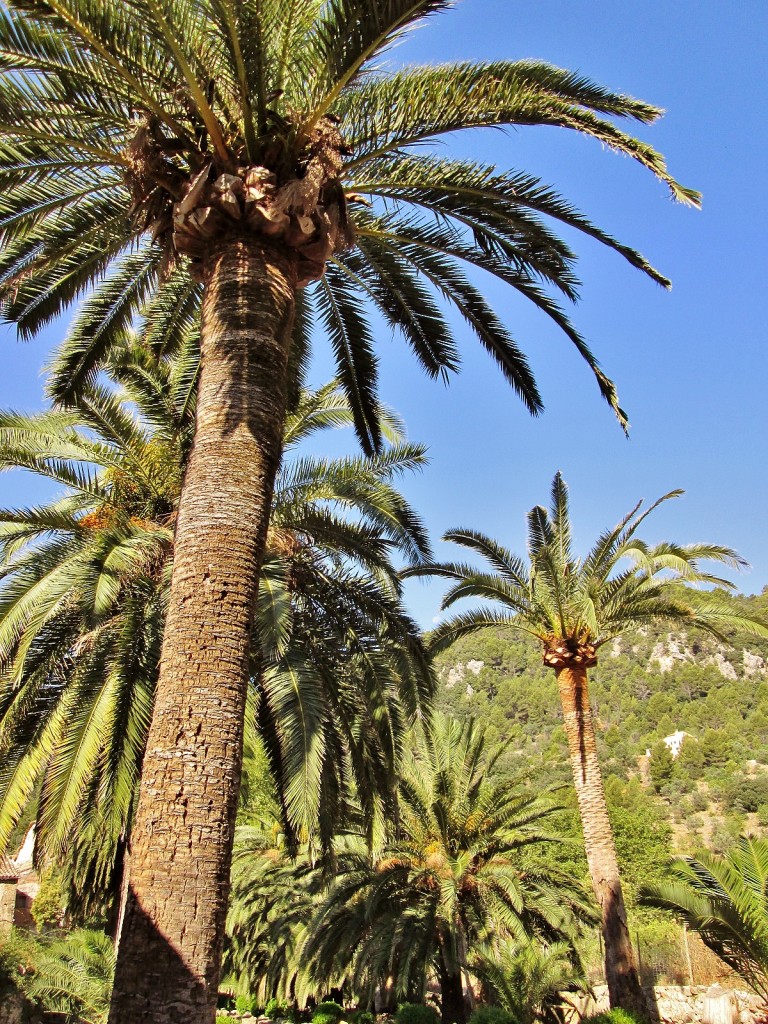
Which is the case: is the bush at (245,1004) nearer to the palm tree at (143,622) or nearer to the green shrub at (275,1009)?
the green shrub at (275,1009)

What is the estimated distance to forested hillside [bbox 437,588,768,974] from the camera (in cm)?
4560

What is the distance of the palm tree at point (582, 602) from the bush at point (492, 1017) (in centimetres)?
300

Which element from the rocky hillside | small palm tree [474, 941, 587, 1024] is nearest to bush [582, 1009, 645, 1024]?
small palm tree [474, 941, 587, 1024]

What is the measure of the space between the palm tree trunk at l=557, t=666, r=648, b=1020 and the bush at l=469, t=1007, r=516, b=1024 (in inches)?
74.4

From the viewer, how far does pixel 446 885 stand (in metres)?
16.0

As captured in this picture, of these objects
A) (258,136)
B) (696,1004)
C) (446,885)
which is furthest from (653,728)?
(258,136)

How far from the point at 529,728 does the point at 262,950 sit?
6964 cm

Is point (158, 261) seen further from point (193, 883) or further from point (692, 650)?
point (692, 650)

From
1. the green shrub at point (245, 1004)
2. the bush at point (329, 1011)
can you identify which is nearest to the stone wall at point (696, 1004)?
the bush at point (329, 1011)

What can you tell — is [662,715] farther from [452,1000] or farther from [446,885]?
[446,885]

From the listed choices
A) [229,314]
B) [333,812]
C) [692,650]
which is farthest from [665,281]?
[692,650]

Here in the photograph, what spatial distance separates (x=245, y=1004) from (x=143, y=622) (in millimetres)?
26275

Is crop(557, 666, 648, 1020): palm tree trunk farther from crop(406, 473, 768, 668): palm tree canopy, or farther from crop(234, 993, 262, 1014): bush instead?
crop(234, 993, 262, 1014): bush

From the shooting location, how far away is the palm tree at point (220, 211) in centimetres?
409
